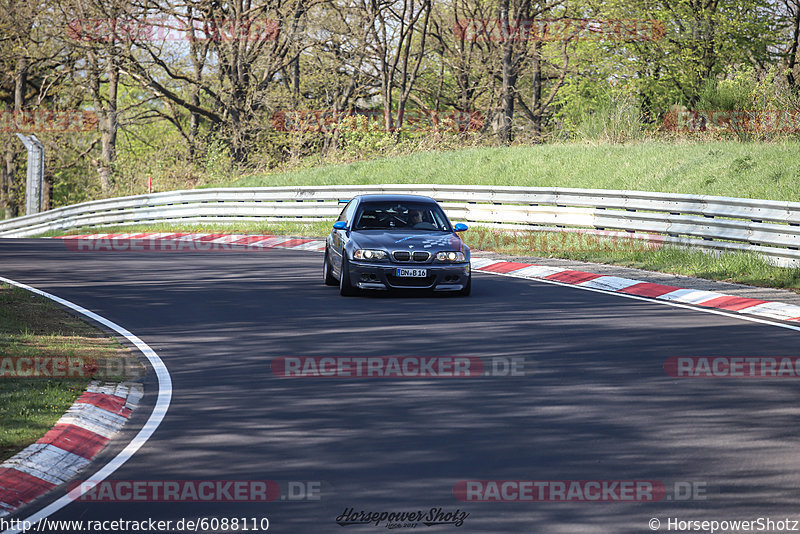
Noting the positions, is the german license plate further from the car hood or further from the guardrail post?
the guardrail post

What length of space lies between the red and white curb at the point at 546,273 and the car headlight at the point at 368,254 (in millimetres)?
3520

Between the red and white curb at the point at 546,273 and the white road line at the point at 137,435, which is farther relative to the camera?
the red and white curb at the point at 546,273

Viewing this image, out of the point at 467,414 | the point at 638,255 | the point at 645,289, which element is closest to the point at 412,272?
the point at 645,289

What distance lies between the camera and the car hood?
50.0 ft

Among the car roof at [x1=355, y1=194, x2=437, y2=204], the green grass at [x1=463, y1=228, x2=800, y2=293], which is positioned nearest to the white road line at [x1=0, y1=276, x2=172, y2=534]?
the car roof at [x1=355, y1=194, x2=437, y2=204]

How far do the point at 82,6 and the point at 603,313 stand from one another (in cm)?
3224

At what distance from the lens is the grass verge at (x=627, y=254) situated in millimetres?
16828

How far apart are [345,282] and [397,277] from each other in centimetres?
77

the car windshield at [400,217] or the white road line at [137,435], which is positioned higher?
the car windshield at [400,217]

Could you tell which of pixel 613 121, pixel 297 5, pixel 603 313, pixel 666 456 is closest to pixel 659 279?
pixel 603 313

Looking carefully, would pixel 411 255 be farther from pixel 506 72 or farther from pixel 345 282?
pixel 506 72

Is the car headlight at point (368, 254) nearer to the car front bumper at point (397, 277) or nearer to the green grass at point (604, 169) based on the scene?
the car front bumper at point (397, 277)

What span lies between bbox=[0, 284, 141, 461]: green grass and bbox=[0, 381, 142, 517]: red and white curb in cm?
13

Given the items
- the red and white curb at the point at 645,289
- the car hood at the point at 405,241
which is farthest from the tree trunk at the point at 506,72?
the car hood at the point at 405,241
